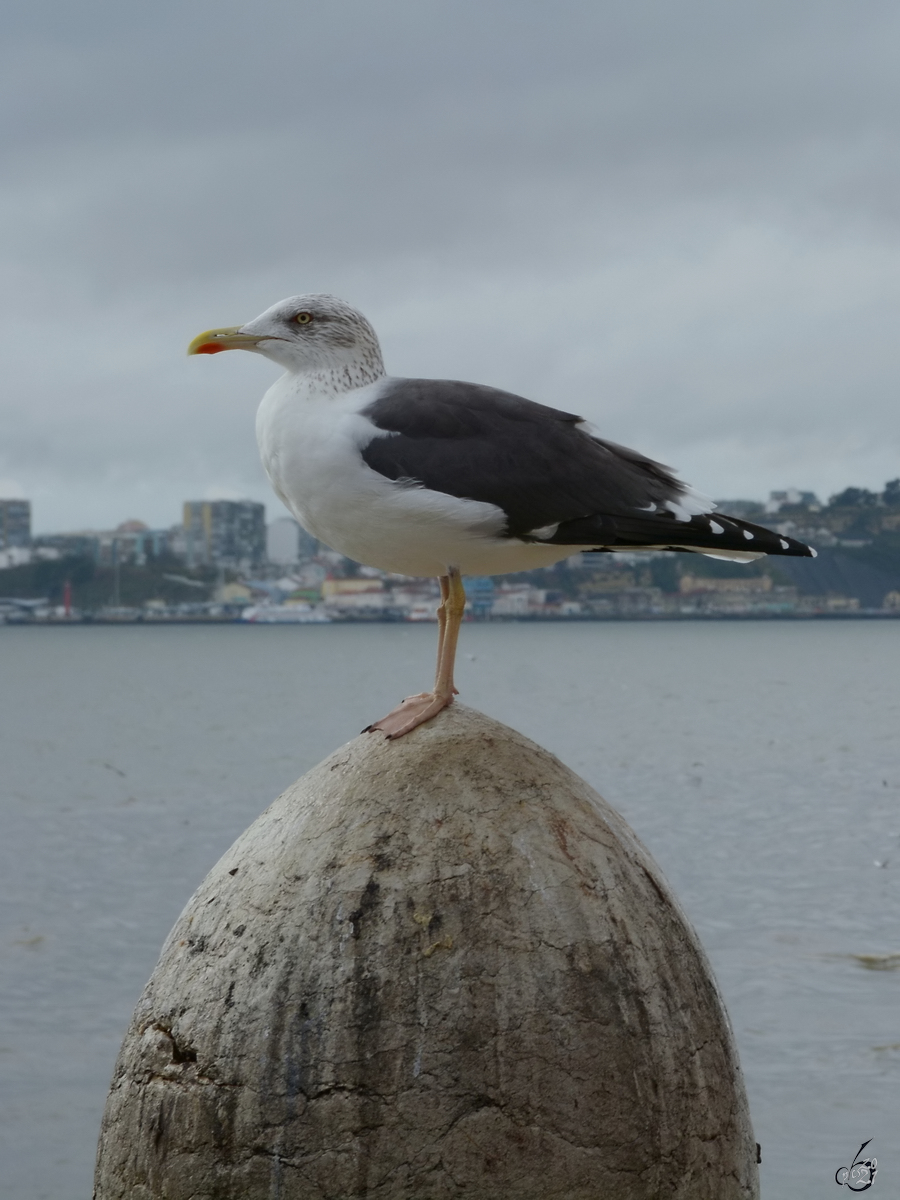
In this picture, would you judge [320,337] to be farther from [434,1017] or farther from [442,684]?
[434,1017]

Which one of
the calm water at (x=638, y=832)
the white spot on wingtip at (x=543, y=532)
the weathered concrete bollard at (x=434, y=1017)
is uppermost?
the white spot on wingtip at (x=543, y=532)

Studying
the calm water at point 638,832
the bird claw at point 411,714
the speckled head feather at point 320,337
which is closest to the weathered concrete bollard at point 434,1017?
the bird claw at point 411,714

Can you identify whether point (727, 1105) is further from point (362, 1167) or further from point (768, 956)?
point (768, 956)

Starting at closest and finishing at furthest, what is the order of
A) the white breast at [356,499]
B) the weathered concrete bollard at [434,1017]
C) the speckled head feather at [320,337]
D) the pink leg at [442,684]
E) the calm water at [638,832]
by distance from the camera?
1. the weathered concrete bollard at [434,1017]
2. the white breast at [356,499]
3. the pink leg at [442,684]
4. the speckled head feather at [320,337]
5. the calm water at [638,832]

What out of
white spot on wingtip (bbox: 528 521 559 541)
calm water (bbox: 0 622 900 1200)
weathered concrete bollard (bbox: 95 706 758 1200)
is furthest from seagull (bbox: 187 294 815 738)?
calm water (bbox: 0 622 900 1200)

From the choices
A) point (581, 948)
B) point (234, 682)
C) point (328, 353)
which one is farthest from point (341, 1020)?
point (234, 682)

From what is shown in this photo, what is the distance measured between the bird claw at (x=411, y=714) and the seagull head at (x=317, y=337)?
1.31 m

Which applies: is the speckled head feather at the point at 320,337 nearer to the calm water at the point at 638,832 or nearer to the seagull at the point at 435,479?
the seagull at the point at 435,479

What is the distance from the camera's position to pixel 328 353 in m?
6.47

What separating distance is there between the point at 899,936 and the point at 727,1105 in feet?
62.1

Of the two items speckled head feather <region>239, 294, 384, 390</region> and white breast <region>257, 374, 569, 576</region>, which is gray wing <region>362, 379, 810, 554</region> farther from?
speckled head feather <region>239, 294, 384, 390</region>

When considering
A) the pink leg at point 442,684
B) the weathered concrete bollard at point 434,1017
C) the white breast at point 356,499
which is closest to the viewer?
the weathered concrete bollard at point 434,1017

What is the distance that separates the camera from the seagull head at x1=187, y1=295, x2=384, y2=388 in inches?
254

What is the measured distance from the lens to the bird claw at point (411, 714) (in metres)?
6.24
